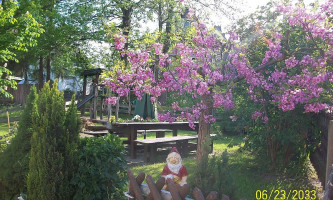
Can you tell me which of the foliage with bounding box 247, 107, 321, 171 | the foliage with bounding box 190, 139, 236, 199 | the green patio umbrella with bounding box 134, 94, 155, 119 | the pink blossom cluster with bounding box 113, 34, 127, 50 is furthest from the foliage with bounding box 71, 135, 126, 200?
the green patio umbrella with bounding box 134, 94, 155, 119

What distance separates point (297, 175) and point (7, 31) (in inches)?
404

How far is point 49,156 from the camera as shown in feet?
14.1

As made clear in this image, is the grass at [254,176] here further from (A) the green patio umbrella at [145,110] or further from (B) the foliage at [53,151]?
(A) the green patio umbrella at [145,110]

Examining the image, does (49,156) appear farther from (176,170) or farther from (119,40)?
(119,40)

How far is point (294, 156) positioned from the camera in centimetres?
754

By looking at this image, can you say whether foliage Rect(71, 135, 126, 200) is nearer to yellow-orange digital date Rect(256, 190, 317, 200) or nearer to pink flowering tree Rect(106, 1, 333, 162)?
pink flowering tree Rect(106, 1, 333, 162)

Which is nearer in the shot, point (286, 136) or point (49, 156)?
point (49, 156)

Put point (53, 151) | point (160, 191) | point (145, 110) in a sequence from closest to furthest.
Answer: point (160, 191), point (53, 151), point (145, 110)

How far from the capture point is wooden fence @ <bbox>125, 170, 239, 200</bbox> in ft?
9.81

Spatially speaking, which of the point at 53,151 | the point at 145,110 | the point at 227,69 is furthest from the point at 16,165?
the point at 145,110

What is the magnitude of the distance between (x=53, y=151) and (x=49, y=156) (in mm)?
93

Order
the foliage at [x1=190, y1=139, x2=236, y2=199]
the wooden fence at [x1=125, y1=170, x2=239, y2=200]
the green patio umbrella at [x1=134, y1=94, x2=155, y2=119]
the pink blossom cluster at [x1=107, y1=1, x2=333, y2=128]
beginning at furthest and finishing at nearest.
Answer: the green patio umbrella at [x1=134, y1=94, x2=155, y2=119]
the pink blossom cluster at [x1=107, y1=1, x2=333, y2=128]
the foliage at [x1=190, y1=139, x2=236, y2=199]
the wooden fence at [x1=125, y1=170, x2=239, y2=200]

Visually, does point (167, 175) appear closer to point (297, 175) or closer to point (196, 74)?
point (196, 74)

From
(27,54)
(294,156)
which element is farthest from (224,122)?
(27,54)
